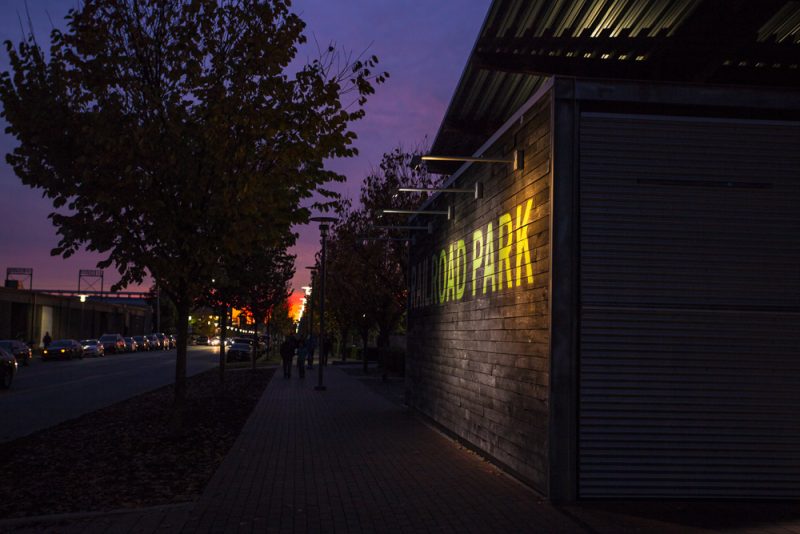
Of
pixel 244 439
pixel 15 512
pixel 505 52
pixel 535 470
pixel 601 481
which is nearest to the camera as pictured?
pixel 15 512

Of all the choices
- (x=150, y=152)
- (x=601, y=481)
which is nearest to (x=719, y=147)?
(x=601, y=481)

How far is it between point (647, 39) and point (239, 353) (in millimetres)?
44194

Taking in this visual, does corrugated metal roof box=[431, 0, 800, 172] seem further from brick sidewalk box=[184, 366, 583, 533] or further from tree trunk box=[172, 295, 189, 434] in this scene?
tree trunk box=[172, 295, 189, 434]

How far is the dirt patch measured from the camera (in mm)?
8227

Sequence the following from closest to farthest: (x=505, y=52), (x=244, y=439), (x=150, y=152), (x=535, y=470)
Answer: (x=535, y=470) < (x=505, y=52) < (x=150, y=152) < (x=244, y=439)

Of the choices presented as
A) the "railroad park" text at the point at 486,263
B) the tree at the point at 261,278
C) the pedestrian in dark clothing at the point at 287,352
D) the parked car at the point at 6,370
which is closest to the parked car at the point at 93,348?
the tree at the point at 261,278

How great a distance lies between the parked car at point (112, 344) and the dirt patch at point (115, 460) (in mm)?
51115

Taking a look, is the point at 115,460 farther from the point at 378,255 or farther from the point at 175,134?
the point at 378,255

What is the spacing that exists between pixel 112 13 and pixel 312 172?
399 cm

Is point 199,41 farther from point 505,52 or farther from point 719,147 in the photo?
point 719,147

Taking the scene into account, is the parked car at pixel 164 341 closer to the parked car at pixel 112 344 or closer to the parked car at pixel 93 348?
the parked car at pixel 112 344

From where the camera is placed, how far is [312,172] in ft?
42.8

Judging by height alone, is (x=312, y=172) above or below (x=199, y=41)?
below

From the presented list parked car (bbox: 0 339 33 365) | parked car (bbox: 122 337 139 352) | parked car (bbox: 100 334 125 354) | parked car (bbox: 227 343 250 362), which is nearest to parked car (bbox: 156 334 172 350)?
parked car (bbox: 122 337 139 352)
